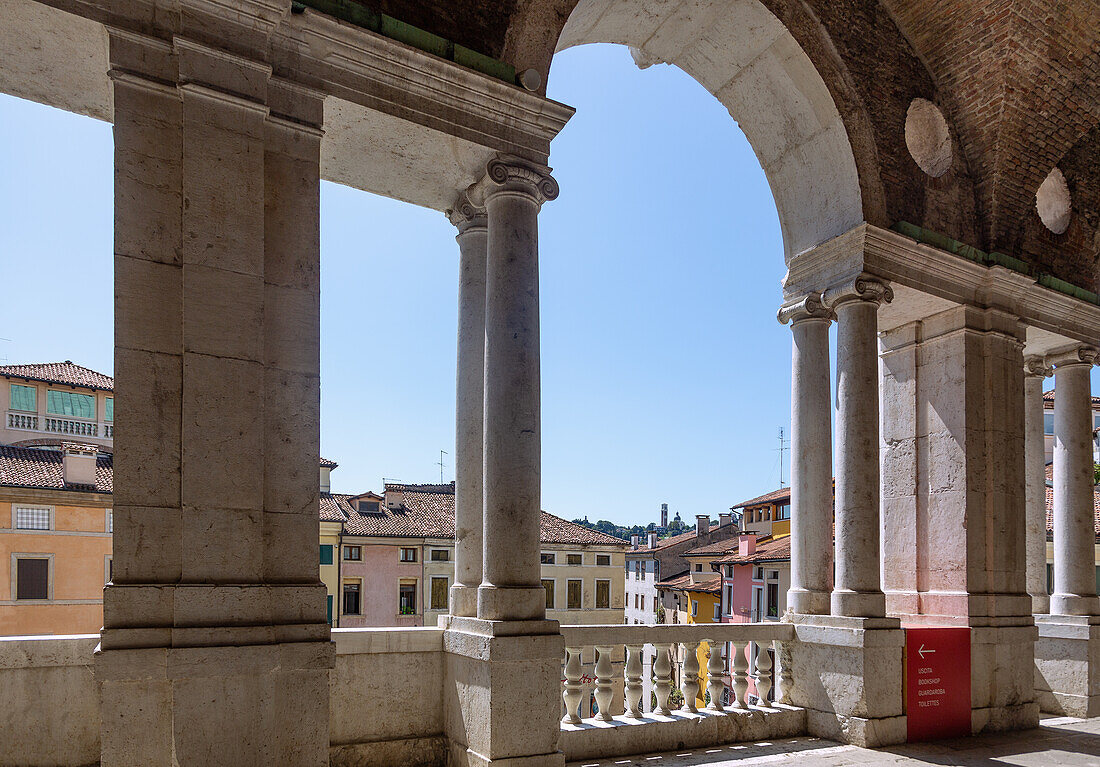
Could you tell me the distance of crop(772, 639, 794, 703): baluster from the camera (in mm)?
9422

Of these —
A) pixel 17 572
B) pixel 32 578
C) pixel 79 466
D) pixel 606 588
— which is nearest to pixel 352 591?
pixel 606 588

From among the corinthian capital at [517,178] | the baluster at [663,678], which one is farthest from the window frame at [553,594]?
the corinthian capital at [517,178]

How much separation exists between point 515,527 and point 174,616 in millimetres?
2688

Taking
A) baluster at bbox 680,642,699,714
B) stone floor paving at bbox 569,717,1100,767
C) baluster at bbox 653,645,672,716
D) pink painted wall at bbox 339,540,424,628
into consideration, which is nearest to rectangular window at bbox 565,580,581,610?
pink painted wall at bbox 339,540,424,628

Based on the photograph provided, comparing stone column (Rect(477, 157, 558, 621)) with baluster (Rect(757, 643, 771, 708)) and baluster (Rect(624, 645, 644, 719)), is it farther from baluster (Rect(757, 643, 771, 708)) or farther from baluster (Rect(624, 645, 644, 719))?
baluster (Rect(757, 643, 771, 708))

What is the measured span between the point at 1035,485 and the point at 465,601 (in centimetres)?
1000

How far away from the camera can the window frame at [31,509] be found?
21.0 metres

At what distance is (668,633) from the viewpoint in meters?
8.34

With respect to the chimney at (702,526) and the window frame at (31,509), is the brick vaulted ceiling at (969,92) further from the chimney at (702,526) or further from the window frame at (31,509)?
the chimney at (702,526)

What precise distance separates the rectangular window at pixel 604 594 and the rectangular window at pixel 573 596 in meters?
1.38

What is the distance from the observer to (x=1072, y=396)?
1208cm

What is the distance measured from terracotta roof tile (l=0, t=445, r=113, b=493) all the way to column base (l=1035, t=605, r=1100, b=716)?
2086 cm

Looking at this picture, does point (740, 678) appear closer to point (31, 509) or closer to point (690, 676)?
point (690, 676)

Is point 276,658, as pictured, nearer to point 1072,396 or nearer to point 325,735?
point 325,735
